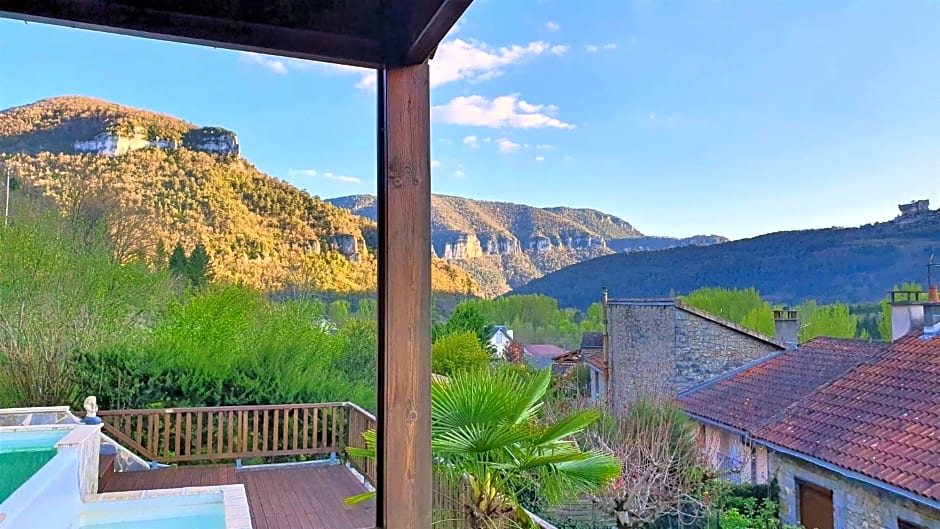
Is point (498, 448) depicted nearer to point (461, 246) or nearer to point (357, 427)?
point (357, 427)

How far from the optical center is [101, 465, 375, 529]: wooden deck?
394 cm

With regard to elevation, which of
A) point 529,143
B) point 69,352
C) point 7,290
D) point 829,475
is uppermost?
point 529,143

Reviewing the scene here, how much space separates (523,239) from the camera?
9.63m

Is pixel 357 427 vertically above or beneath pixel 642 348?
beneath

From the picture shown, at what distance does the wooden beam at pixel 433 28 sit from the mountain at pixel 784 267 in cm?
646

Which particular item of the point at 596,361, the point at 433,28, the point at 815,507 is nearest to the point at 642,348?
the point at 596,361

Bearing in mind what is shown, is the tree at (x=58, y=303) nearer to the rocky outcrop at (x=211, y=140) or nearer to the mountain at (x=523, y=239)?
Result: the rocky outcrop at (x=211, y=140)

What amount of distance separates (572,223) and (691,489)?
5.23m

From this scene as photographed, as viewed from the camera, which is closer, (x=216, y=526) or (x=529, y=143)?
(x=216, y=526)

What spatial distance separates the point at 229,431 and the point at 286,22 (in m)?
4.80

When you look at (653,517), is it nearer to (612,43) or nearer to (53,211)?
(53,211)

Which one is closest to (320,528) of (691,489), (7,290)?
(7,290)

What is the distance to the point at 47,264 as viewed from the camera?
4.66 meters

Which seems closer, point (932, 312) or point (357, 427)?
point (357, 427)
